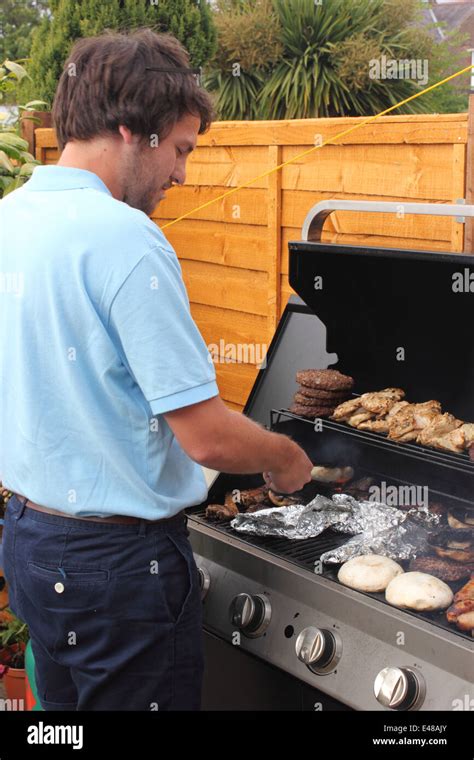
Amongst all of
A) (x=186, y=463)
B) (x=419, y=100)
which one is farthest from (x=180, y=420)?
(x=419, y=100)

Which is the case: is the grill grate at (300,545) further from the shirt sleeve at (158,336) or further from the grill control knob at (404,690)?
the shirt sleeve at (158,336)

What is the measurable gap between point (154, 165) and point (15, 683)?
233cm

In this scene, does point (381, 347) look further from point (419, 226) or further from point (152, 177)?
point (152, 177)

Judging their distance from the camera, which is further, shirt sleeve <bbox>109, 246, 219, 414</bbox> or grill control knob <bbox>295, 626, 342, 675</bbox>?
grill control knob <bbox>295, 626, 342, 675</bbox>

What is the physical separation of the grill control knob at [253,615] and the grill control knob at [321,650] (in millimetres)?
184

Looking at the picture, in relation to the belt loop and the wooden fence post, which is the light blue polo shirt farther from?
the wooden fence post

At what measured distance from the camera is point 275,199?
3500mm

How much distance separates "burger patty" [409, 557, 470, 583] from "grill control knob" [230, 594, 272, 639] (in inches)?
15.1

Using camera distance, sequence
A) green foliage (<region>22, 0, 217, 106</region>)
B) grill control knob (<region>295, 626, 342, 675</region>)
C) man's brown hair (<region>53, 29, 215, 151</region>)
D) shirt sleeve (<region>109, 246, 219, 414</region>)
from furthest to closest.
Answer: green foliage (<region>22, 0, 217, 106</region>), grill control knob (<region>295, 626, 342, 675</region>), man's brown hair (<region>53, 29, 215, 151</region>), shirt sleeve (<region>109, 246, 219, 414</region>)

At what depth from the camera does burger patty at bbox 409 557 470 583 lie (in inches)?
82.8

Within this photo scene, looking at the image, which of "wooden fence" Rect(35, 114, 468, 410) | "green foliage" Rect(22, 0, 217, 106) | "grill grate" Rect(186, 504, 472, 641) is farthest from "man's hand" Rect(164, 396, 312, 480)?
"green foliage" Rect(22, 0, 217, 106)

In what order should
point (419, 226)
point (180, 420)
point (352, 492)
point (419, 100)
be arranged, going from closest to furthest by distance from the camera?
1. point (180, 420)
2. point (352, 492)
3. point (419, 226)
4. point (419, 100)
